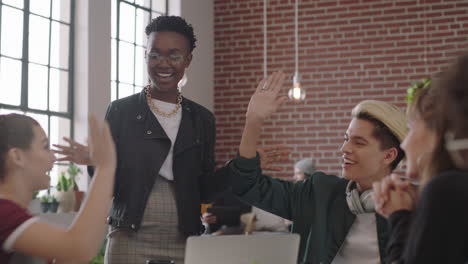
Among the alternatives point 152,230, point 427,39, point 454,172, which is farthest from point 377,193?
point 427,39

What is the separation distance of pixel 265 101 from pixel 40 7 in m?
5.31

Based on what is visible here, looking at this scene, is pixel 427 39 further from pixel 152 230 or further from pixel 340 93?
pixel 152 230

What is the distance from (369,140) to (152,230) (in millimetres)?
827

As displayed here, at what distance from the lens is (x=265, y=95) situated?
2.30m

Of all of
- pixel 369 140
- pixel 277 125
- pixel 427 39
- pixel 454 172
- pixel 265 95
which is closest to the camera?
pixel 454 172

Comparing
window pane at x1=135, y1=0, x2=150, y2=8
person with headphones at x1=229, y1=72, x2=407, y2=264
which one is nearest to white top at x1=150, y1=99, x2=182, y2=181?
person with headphones at x1=229, y1=72, x2=407, y2=264

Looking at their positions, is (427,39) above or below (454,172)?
above

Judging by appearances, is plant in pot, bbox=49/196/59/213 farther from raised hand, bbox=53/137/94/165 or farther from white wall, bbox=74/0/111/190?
raised hand, bbox=53/137/94/165

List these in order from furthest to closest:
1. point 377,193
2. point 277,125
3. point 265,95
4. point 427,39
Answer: point 277,125
point 427,39
point 265,95
point 377,193

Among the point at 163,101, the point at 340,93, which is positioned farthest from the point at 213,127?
the point at 340,93

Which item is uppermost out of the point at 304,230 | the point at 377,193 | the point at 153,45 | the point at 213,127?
the point at 153,45

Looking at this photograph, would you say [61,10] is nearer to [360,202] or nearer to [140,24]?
[140,24]

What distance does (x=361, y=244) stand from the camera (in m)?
2.42

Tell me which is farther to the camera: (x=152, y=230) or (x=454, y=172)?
(x=152, y=230)
